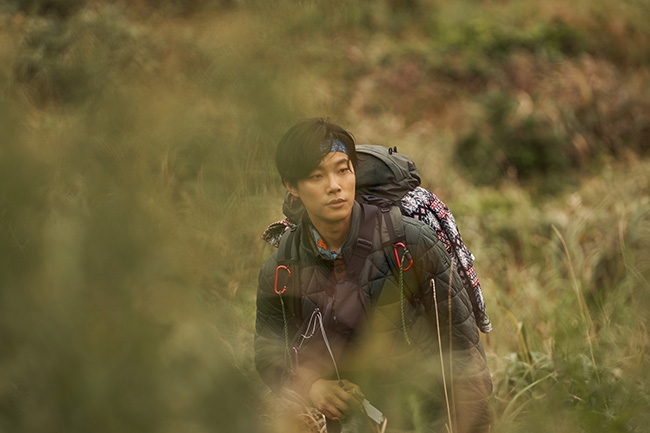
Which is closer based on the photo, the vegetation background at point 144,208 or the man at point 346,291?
the vegetation background at point 144,208

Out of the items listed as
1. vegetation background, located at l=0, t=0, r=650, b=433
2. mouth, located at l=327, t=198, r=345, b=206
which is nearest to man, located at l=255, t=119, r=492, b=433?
mouth, located at l=327, t=198, r=345, b=206

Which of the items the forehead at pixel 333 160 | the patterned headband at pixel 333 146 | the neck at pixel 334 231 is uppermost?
the patterned headband at pixel 333 146

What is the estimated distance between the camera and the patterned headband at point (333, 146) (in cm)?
183

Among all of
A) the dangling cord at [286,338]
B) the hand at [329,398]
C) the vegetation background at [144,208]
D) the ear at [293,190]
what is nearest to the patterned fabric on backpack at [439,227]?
the ear at [293,190]

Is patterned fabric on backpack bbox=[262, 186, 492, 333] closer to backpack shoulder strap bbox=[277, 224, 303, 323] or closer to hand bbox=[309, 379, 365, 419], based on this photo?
backpack shoulder strap bbox=[277, 224, 303, 323]

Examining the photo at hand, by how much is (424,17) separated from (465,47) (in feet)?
5.89

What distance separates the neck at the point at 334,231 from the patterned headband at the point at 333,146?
0.19m

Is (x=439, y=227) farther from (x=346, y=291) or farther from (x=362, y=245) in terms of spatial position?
(x=346, y=291)

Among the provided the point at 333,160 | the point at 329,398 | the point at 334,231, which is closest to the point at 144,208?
the point at 329,398

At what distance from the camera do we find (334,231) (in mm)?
1970

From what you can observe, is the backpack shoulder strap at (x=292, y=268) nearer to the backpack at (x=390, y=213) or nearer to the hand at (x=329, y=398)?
the backpack at (x=390, y=213)

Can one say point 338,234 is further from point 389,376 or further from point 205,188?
point 205,188

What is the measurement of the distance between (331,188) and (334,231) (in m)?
0.15

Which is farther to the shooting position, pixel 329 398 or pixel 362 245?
pixel 362 245
